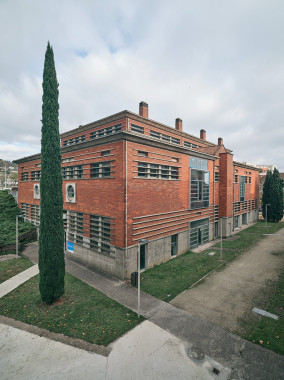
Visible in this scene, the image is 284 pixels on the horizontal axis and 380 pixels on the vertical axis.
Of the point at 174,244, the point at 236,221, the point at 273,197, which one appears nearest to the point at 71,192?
the point at 174,244

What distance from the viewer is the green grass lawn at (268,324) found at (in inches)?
345

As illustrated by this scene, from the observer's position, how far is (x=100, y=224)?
1689 cm

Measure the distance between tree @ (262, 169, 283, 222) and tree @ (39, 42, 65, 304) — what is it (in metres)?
41.8

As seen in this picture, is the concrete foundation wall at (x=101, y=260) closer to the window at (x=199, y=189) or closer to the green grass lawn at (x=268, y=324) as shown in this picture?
the green grass lawn at (x=268, y=324)

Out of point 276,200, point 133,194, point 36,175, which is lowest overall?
point 276,200

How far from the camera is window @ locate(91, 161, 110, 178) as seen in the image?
1655cm

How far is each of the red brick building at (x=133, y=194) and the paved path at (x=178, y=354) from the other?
5814 millimetres

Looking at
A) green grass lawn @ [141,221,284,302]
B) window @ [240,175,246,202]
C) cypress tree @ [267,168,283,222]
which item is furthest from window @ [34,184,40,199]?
cypress tree @ [267,168,283,222]

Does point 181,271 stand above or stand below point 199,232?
below

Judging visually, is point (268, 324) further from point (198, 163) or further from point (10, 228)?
point (10, 228)

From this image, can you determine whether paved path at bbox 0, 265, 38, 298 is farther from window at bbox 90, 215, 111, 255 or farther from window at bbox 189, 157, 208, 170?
window at bbox 189, 157, 208, 170

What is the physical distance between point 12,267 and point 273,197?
45332 mm

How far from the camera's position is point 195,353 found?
325 inches

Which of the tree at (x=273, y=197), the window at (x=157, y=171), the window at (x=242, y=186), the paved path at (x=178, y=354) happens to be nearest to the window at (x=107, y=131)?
the window at (x=157, y=171)
